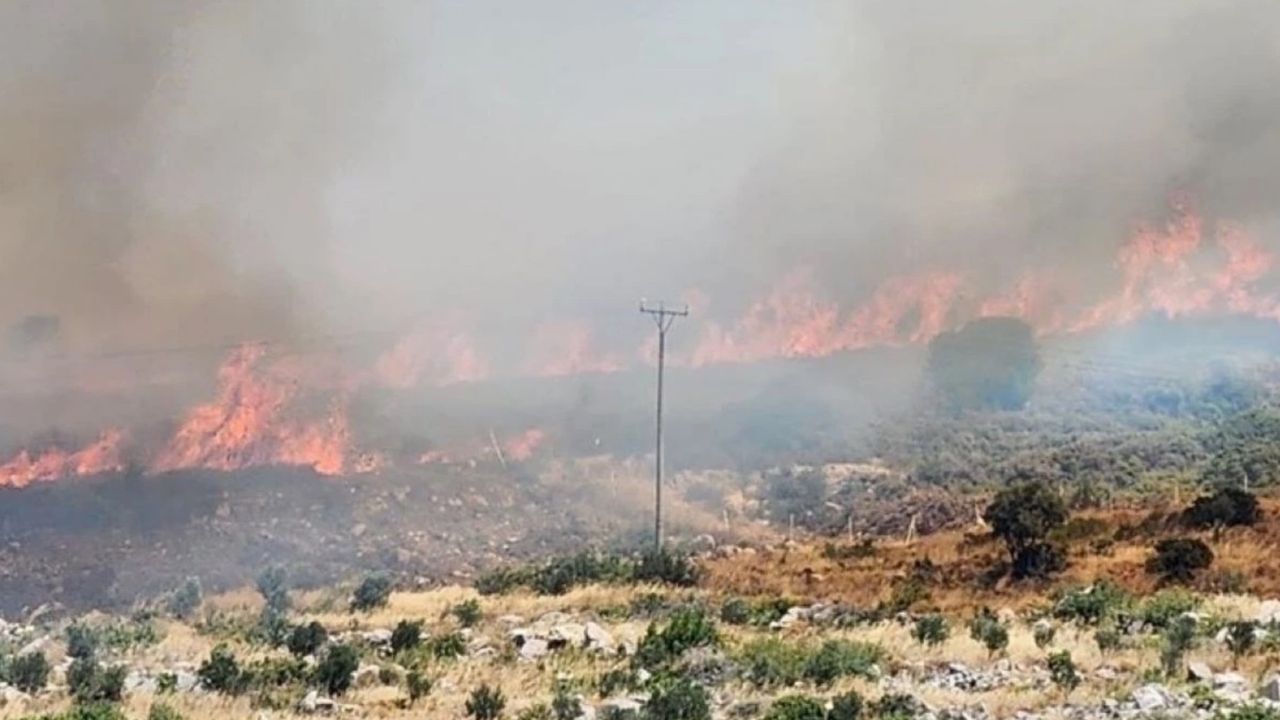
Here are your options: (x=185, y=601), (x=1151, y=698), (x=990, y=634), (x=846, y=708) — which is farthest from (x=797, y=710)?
(x=185, y=601)

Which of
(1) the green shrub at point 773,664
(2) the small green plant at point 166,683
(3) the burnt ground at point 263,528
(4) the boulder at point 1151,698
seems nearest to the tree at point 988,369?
(3) the burnt ground at point 263,528

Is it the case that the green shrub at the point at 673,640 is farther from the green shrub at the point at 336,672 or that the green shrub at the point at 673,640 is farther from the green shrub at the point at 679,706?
the green shrub at the point at 336,672

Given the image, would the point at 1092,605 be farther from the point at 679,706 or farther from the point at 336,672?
the point at 336,672

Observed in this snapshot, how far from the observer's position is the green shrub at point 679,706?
17000 mm

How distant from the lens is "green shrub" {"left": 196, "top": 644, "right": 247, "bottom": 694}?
1977 centimetres

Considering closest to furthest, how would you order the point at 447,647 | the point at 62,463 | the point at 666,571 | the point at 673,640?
the point at 673,640, the point at 447,647, the point at 666,571, the point at 62,463

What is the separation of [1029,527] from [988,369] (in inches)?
1539

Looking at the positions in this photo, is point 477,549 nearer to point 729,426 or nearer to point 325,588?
point 325,588

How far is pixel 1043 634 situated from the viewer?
77.7 ft

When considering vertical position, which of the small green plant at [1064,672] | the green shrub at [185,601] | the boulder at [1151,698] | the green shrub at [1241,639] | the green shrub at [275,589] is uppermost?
the green shrub at [1241,639]

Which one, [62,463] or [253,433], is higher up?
[253,433]

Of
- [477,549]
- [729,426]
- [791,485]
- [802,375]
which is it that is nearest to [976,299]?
[802,375]

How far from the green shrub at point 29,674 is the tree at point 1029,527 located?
77.3 ft

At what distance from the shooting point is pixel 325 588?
37656 mm
